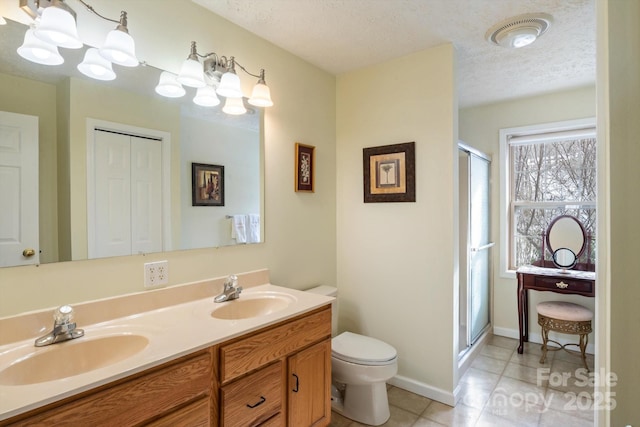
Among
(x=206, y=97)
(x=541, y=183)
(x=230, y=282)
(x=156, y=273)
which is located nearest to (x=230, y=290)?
(x=230, y=282)

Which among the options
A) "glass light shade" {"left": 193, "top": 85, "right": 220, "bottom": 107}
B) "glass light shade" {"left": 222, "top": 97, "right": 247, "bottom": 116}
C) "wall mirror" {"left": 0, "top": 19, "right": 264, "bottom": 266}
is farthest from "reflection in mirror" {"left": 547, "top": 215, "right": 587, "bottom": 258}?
"glass light shade" {"left": 193, "top": 85, "right": 220, "bottom": 107}

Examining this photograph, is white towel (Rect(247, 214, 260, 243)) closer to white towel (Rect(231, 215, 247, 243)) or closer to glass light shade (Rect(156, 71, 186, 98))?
white towel (Rect(231, 215, 247, 243))

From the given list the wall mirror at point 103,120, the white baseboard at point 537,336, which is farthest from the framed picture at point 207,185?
the white baseboard at point 537,336

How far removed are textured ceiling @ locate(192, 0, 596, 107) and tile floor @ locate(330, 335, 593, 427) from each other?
2.45 metres

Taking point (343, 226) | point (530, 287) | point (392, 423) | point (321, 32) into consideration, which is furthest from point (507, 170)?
point (392, 423)

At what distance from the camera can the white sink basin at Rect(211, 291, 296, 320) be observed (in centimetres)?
165

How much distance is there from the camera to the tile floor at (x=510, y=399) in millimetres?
1979

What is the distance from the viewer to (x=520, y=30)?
191cm

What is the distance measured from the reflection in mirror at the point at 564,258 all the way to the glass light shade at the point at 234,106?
307cm

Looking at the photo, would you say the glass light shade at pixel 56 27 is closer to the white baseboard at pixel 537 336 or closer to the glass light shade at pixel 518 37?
the glass light shade at pixel 518 37

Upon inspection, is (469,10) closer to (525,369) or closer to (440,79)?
(440,79)

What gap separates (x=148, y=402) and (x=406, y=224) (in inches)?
74.8

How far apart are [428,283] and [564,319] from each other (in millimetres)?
1341

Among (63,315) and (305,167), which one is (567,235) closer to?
(305,167)
